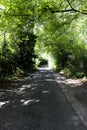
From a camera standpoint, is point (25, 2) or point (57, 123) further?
point (25, 2)

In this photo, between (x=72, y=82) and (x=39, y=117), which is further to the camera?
(x=72, y=82)

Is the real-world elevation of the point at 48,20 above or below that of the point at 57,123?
above

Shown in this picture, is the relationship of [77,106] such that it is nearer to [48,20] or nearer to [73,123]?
[73,123]

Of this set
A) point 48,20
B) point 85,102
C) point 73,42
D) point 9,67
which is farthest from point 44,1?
point 73,42

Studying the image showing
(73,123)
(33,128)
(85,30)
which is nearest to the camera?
(33,128)

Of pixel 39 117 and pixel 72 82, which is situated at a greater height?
pixel 39 117

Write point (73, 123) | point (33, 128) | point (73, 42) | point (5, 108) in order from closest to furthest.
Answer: point (33, 128) → point (73, 123) → point (5, 108) → point (73, 42)

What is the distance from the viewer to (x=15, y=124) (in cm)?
691

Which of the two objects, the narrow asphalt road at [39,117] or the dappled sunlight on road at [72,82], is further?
the dappled sunlight on road at [72,82]

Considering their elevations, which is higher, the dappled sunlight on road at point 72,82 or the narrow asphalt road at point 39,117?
the narrow asphalt road at point 39,117

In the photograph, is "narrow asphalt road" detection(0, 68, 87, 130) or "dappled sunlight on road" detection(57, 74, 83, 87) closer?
"narrow asphalt road" detection(0, 68, 87, 130)

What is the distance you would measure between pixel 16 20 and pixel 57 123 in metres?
9.88

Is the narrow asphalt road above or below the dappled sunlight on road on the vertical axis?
above

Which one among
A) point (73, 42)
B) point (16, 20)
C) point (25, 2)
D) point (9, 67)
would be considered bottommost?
point (9, 67)
